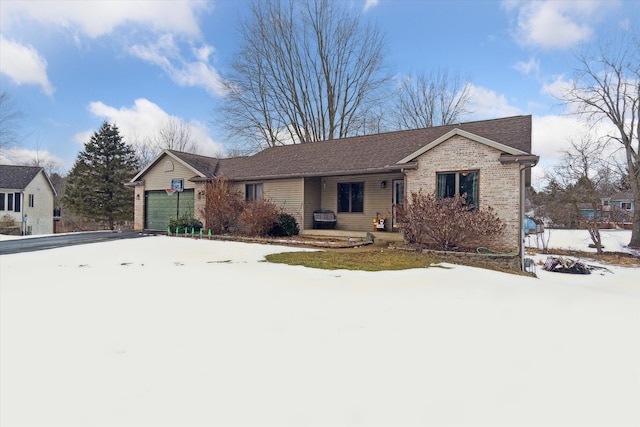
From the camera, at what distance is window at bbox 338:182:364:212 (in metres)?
15.2

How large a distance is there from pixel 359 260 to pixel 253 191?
30.1 feet

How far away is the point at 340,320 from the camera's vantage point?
14.5ft

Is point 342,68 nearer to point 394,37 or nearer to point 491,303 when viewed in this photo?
point 394,37

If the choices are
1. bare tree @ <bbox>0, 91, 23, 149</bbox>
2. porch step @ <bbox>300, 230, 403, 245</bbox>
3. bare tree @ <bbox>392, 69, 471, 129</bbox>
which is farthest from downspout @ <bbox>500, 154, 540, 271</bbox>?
bare tree @ <bbox>0, 91, 23, 149</bbox>

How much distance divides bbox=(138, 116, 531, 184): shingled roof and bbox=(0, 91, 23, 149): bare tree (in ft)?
72.8

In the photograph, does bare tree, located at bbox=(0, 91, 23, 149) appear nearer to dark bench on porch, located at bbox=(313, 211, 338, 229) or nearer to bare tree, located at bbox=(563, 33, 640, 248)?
dark bench on porch, located at bbox=(313, 211, 338, 229)

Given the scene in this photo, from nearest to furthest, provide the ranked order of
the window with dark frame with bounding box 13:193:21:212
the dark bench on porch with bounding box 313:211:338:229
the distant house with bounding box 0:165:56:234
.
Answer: the dark bench on porch with bounding box 313:211:338:229
the distant house with bounding box 0:165:56:234
the window with dark frame with bounding box 13:193:21:212

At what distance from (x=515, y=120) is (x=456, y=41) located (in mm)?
6465

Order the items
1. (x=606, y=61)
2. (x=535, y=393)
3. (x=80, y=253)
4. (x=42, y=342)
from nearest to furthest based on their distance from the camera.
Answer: (x=535, y=393)
(x=42, y=342)
(x=80, y=253)
(x=606, y=61)

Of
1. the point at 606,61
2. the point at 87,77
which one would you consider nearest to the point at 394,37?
the point at 606,61

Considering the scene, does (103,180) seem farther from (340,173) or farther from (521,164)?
(521,164)

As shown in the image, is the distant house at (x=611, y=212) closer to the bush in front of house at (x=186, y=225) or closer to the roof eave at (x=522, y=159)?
the roof eave at (x=522, y=159)

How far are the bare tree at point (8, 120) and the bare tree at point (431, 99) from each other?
108 feet

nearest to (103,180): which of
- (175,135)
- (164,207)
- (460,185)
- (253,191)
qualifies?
(175,135)
